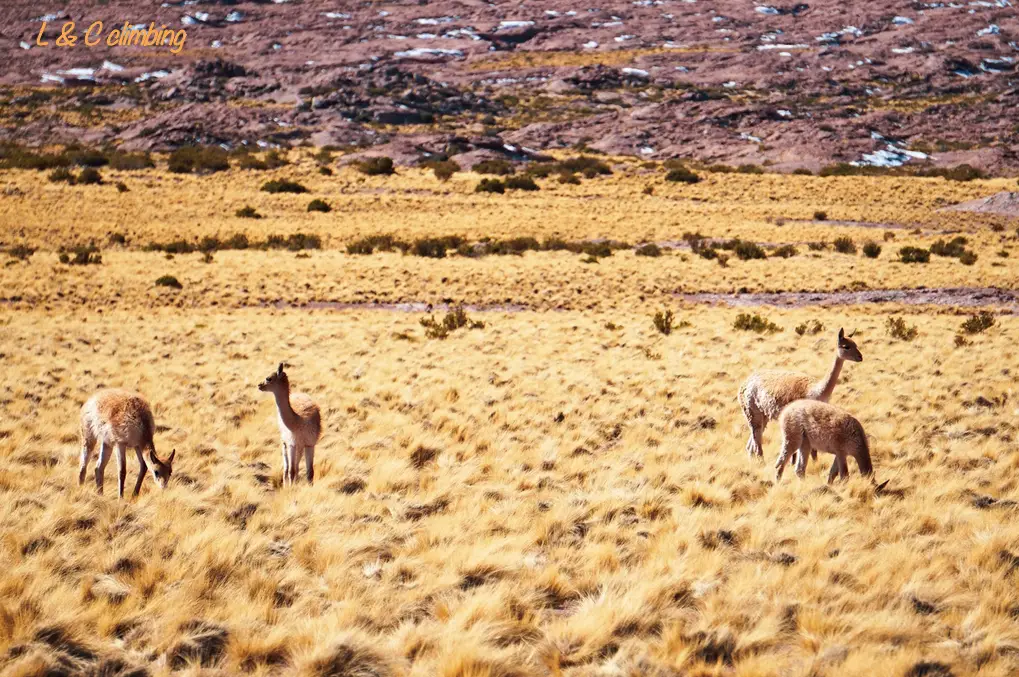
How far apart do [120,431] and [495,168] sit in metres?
48.5

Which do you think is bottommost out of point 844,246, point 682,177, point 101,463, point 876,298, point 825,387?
point 682,177

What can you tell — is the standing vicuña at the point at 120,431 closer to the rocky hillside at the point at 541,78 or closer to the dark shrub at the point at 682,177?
the dark shrub at the point at 682,177

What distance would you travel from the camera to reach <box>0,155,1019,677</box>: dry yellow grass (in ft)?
13.9

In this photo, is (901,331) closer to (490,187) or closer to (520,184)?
(490,187)

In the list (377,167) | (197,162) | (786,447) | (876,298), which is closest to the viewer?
(786,447)

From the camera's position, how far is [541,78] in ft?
397

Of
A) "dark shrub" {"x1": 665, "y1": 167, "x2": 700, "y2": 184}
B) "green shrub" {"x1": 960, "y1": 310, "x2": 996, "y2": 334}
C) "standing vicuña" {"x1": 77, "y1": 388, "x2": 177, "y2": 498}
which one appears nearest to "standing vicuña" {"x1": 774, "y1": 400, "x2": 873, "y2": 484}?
"standing vicuña" {"x1": 77, "y1": 388, "x2": 177, "y2": 498}

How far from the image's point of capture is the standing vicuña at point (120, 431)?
655 centimetres

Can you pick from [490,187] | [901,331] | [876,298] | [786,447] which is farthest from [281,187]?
[786,447]

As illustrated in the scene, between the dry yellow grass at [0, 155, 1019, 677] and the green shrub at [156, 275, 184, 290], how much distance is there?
4.00 m

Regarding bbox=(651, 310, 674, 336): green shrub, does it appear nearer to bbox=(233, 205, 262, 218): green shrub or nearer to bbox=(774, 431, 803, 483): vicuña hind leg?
bbox=(774, 431, 803, 483): vicuña hind leg

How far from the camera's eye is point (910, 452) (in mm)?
8594

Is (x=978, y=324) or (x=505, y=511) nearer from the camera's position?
(x=505, y=511)

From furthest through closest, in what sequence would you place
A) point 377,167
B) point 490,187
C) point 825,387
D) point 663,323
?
point 377,167 → point 490,187 → point 663,323 → point 825,387
